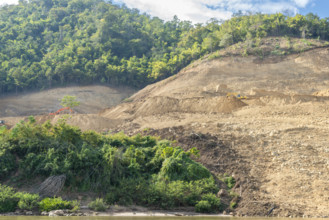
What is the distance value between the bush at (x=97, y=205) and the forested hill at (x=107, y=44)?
1603 inches

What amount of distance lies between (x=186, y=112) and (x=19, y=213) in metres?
19.2

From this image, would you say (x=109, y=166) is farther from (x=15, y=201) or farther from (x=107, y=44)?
(x=107, y=44)

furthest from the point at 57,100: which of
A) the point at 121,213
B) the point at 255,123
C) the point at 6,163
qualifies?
the point at 121,213

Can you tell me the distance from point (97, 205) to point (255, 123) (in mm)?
14084

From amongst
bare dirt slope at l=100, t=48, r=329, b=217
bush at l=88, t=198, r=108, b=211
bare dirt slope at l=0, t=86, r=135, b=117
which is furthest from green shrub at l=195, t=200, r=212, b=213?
bare dirt slope at l=0, t=86, r=135, b=117

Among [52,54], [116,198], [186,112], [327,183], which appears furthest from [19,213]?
[52,54]

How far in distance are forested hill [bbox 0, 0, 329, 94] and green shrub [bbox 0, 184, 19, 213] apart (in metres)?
40.5

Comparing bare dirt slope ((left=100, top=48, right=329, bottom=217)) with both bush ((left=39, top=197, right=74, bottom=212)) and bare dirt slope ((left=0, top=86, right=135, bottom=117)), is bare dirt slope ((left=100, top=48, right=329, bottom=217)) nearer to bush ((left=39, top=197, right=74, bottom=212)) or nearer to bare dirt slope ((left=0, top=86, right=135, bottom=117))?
bush ((left=39, top=197, right=74, bottom=212))

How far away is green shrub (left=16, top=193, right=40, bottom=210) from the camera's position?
1427cm

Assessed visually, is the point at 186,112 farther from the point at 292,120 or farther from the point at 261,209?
the point at 261,209

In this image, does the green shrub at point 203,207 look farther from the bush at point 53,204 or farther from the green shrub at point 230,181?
the bush at point 53,204

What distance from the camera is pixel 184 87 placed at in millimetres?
38906

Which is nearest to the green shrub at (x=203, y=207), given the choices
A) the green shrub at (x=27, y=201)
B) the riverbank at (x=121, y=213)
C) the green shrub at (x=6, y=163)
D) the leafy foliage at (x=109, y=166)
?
the riverbank at (x=121, y=213)

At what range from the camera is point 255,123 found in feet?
82.4
